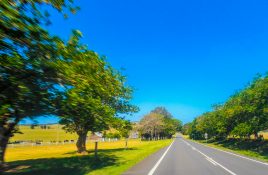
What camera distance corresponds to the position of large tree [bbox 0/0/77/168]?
6047mm

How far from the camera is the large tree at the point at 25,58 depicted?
605 centimetres

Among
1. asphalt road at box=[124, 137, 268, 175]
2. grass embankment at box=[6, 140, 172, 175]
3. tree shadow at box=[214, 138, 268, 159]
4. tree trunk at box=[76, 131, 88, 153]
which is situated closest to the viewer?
asphalt road at box=[124, 137, 268, 175]

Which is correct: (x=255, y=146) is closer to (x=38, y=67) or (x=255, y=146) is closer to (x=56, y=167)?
(x=56, y=167)

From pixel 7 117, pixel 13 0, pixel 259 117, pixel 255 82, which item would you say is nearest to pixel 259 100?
pixel 259 117

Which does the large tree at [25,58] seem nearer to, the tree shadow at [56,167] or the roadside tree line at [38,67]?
the roadside tree line at [38,67]

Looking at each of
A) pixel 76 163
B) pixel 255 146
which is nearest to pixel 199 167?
pixel 76 163

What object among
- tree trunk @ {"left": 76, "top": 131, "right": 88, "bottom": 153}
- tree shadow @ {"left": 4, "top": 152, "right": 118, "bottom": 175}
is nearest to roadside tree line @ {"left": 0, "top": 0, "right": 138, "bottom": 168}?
tree shadow @ {"left": 4, "top": 152, "right": 118, "bottom": 175}

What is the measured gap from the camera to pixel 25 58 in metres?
7.09

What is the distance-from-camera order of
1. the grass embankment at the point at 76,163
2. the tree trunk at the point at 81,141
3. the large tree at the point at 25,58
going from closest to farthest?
the large tree at the point at 25,58 < the grass embankment at the point at 76,163 < the tree trunk at the point at 81,141

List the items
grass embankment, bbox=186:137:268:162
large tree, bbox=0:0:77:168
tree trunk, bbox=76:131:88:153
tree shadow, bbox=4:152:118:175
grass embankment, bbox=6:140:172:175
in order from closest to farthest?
large tree, bbox=0:0:77:168 → tree shadow, bbox=4:152:118:175 → grass embankment, bbox=6:140:172:175 → grass embankment, bbox=186:137:268:162 → tree trunk, bbox=76:131:88:153

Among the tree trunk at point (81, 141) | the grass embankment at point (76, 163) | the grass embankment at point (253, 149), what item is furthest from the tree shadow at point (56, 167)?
the tree trunk at point (81, 141)

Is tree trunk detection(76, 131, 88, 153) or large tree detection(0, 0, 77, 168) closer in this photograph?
large tree detection(0, 0, 77, 168)

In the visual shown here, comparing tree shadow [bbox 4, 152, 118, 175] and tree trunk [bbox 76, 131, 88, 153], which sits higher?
tree trunk [bbox 76, 131, 88, 153]

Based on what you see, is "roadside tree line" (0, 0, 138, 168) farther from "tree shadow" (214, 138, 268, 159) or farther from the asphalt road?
"tree shadow" (214, 138, 268, 159)
